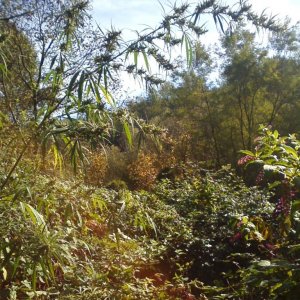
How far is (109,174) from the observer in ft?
42.7

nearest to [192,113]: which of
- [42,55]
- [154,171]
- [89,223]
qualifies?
[154,171]

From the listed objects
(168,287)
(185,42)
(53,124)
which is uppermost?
(185,42)

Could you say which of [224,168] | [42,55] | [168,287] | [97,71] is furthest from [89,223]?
[42,55]

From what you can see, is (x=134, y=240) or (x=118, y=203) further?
(x=134, y=240)

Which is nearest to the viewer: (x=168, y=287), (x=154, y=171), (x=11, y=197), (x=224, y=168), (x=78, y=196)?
(x=11, y=197)

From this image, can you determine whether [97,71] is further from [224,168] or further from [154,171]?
[154,171]

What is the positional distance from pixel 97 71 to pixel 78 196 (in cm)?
69

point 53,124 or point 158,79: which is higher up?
point 158,79

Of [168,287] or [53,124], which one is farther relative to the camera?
[168,287]

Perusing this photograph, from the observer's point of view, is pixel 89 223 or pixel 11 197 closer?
pixel 11 197

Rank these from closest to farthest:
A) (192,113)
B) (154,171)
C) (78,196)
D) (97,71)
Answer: (97,71) → (78,196) → (154,171) → (192,113)

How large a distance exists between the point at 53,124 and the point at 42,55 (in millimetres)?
6175

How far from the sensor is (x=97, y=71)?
2.15 meters

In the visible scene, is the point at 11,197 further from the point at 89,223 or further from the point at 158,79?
the point at 89,223
